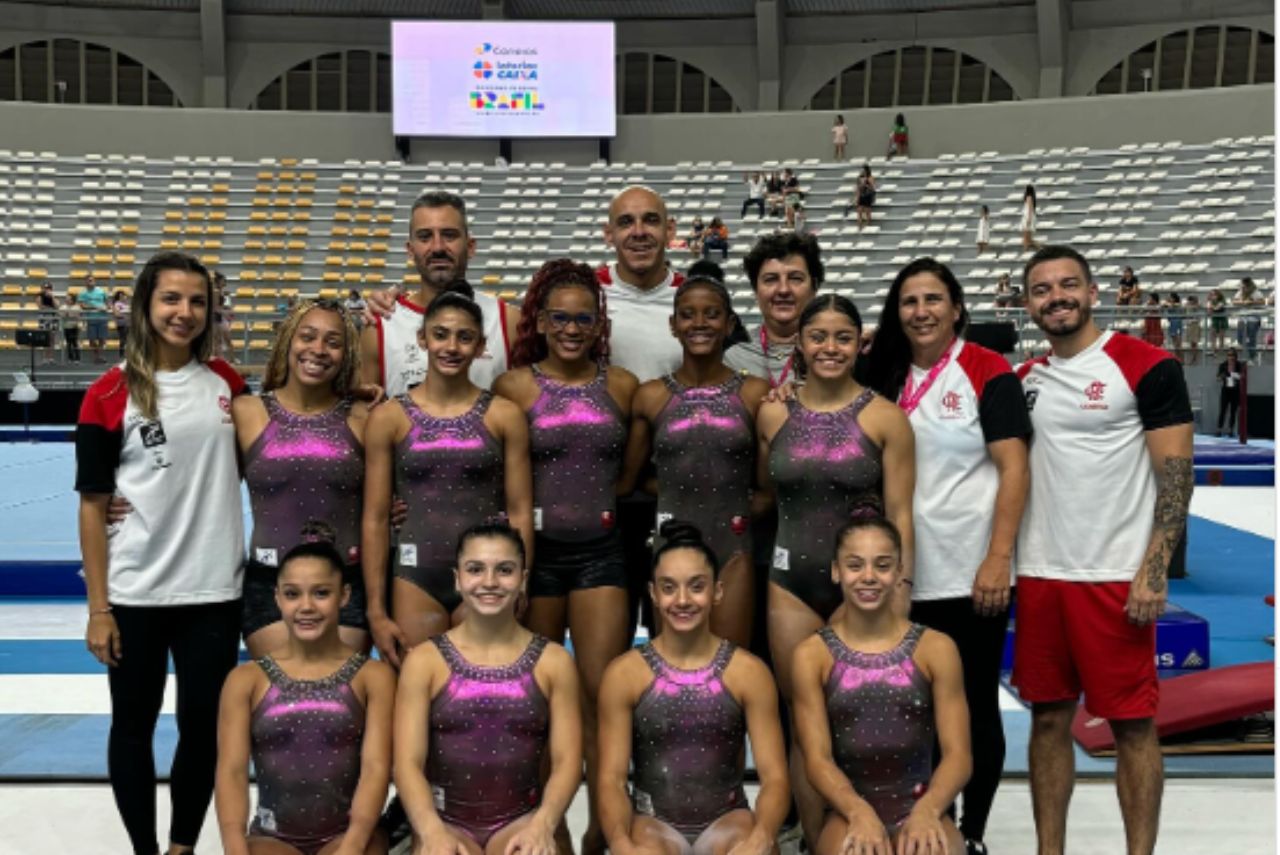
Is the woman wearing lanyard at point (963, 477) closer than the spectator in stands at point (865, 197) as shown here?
Yes

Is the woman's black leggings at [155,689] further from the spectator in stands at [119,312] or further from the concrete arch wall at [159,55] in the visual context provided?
the concrete arch wall at [159,55]

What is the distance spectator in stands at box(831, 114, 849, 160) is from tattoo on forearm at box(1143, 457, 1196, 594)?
23961 millimetres

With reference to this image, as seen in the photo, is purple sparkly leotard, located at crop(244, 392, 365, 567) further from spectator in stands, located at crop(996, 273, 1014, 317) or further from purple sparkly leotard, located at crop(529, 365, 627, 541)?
spectator in stands, located at crop(996, 273, 1014, 317)

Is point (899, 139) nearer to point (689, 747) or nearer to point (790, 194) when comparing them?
point (790, 194)

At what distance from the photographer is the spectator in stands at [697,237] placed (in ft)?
76.9

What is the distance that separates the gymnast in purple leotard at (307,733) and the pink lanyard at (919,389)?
159 centimetres

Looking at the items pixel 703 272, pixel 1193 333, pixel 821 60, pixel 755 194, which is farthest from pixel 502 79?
pixel 703 272

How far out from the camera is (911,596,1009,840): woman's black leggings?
3836 mm

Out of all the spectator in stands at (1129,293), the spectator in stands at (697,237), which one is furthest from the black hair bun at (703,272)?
the spectator in stands at (697,237)

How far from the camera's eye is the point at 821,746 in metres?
3.55

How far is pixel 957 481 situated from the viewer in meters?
3.80

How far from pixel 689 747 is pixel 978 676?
2.88 ft

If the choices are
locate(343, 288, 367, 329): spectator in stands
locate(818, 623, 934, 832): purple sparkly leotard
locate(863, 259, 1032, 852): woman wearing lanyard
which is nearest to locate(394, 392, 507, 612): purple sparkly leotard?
locate(343, 288, 367, 329): spectator in stands

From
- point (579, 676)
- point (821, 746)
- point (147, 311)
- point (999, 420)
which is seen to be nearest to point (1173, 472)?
point (999, 420)
